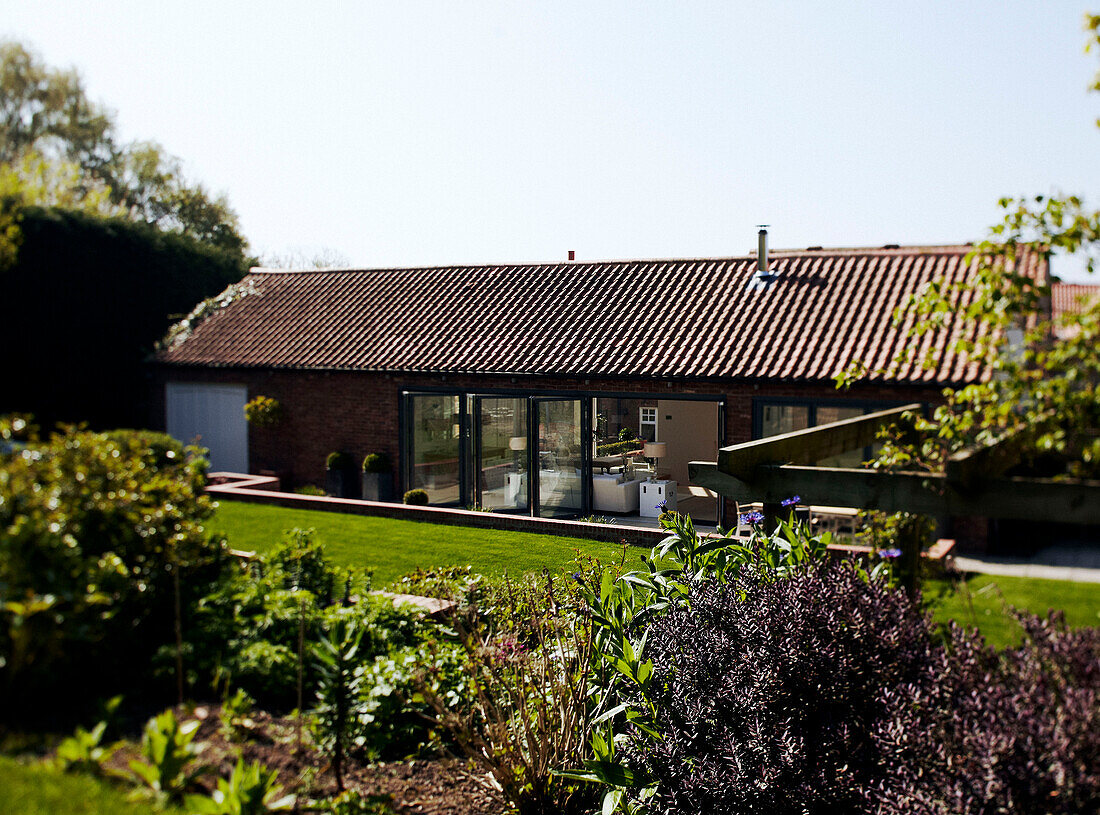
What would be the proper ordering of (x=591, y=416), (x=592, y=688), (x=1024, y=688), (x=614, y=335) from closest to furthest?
(x=1024, y=688), (x=592, y=688), (x=614, y=335), (x=591, y=416)

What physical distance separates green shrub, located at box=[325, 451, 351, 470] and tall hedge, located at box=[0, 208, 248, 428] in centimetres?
288

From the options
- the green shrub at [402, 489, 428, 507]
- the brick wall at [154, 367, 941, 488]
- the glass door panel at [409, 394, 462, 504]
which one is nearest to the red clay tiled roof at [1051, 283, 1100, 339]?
the brick wall at [154, 367, 941, 488]

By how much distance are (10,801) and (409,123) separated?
192 cm

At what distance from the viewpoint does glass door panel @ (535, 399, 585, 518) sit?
10273 millimetres

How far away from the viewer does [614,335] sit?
7.45 meters

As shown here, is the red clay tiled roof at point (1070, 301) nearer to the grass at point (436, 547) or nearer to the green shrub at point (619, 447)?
the grass at point (436, 547)

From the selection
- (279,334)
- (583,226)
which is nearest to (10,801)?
(583,226)

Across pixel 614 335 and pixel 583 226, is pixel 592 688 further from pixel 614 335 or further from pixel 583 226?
pixel 614 335

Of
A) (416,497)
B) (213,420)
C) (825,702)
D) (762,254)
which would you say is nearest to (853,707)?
(825,702)

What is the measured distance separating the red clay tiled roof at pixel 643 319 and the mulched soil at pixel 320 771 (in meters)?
3.08

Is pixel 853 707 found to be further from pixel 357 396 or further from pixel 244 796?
pixel 357 396

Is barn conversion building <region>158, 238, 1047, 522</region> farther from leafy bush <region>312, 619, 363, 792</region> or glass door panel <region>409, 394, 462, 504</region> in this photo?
leafy bush <region>312, 619, 363, 792</region>

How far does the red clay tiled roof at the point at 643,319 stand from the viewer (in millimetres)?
7059

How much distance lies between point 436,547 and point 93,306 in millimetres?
2355
